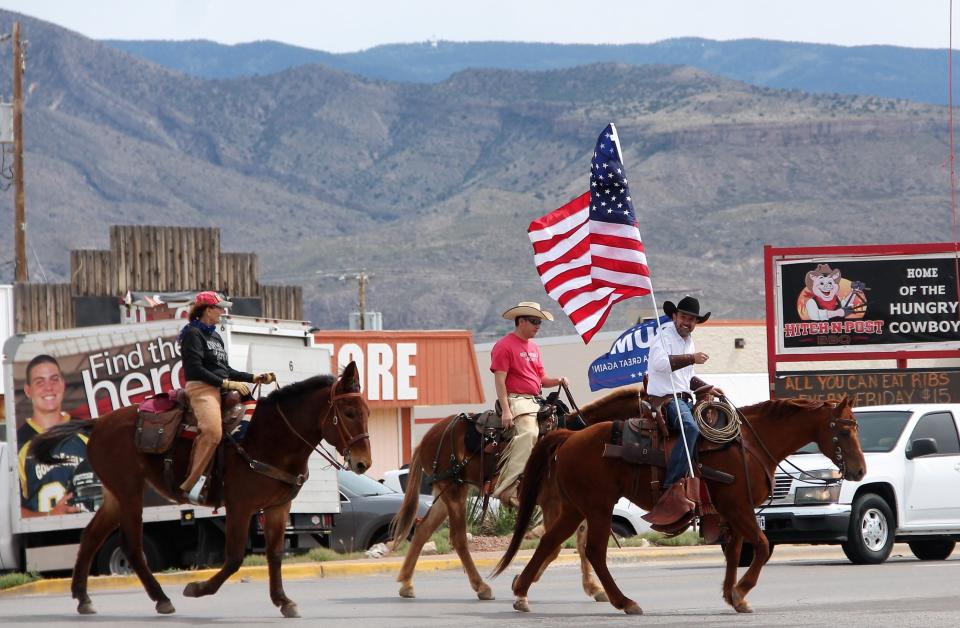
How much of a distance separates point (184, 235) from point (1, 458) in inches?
857

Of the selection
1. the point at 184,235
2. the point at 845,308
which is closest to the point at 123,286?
the point at 184,235

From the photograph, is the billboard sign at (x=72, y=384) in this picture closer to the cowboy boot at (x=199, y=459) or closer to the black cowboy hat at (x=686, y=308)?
the cowboy boot at (x=199, y=459)

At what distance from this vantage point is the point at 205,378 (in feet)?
47.5

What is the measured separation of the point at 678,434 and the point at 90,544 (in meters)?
5.25

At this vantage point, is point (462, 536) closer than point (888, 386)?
Yes

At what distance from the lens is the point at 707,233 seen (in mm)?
181625

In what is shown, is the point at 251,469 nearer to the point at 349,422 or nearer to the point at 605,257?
the point at 349,422

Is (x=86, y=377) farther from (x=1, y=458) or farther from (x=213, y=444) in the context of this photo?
(x=213, y=444)

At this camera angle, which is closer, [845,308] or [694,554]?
[694,554]

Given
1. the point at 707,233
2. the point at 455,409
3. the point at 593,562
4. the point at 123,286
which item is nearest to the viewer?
the point at 593,562

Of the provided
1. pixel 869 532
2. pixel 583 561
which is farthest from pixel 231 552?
pixel 869 532

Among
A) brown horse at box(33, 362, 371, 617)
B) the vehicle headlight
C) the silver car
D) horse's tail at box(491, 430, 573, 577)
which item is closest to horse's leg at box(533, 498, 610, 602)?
horse's tail at box(491, 430, 573, 577)

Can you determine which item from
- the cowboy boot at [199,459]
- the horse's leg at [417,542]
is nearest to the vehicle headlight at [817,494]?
the horse's leg at [417,542]

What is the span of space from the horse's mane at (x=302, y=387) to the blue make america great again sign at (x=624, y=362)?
2750cm
